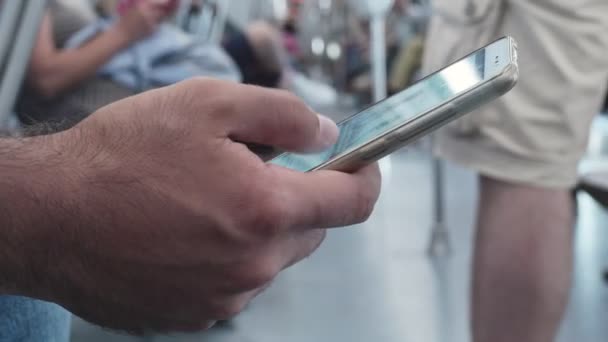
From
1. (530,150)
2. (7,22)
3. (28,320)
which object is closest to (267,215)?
(28,320)

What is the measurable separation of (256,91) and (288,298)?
1.15 meters

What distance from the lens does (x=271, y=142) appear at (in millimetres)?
348

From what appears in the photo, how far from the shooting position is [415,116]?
36 centimetres

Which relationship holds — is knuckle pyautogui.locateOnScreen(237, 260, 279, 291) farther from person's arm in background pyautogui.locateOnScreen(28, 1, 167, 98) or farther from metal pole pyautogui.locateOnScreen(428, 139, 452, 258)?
metal pole pyautogui.locateOnScreen(428, 139, 452, 258)

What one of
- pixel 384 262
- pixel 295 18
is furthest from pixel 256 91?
pixel 295 18

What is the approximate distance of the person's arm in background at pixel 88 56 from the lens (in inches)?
45.5

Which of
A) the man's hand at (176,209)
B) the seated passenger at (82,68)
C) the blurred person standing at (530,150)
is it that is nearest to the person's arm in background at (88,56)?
the seated passenger at (82,68)

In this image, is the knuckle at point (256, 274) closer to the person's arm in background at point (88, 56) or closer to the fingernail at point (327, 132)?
the fingernail at point (327, 132)

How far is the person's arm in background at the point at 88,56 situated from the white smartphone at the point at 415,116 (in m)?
0.85

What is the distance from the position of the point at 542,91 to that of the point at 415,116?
1.46 ft

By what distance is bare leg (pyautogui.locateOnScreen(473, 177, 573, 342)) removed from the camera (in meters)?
0.79

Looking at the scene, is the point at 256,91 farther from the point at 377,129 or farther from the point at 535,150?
the point at 535,150

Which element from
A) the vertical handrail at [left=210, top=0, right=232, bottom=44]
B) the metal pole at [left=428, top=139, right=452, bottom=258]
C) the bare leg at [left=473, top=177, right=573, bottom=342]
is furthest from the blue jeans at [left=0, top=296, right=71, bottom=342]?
the metal pole at [left=428, top=139, right=452, bottom=258]

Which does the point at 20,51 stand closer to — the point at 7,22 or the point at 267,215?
the point at 7,22
